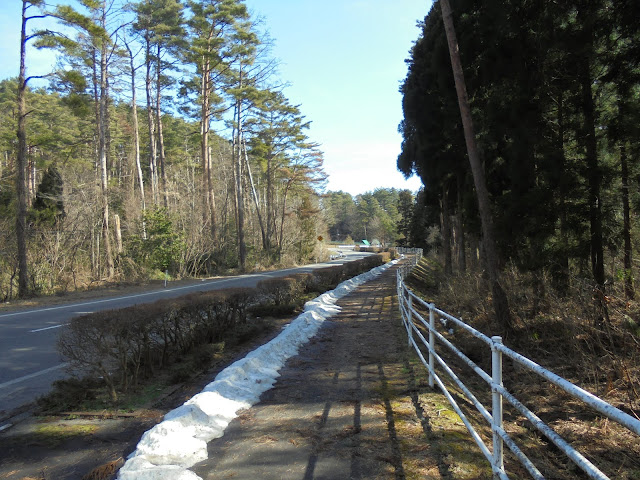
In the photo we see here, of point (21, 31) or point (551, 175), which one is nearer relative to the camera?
point (551, 175)

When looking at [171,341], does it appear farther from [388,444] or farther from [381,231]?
[381,231]

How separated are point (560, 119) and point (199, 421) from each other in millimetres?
11478

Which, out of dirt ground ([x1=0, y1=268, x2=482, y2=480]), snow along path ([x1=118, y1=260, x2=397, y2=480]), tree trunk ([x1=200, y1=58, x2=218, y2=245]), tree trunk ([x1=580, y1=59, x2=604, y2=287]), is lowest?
dirt ground ([x1=0, y1=268, x2=482, y2=480])

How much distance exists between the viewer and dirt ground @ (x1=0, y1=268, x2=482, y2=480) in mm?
3514

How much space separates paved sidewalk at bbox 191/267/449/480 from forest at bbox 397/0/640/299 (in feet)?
18.6

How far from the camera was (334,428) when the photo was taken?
4.34 metres

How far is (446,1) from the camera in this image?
34.8 ft

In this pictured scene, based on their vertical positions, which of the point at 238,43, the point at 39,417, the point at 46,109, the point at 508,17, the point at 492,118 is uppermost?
the point at 238,43

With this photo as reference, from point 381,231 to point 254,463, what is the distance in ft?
375

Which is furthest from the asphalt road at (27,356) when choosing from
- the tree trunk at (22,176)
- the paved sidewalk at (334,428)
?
the tree trunk at (22,176)

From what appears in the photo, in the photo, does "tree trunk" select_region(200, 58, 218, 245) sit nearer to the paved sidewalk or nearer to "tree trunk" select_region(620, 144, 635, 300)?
"tree trunk" select_region(620, 144, 635, 300)

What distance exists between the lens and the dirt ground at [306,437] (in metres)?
3.51

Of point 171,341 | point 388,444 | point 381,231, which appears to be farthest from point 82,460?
point 381,231

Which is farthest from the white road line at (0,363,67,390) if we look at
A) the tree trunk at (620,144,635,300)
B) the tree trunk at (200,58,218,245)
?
the tree trunk at (200,58,218,245)
